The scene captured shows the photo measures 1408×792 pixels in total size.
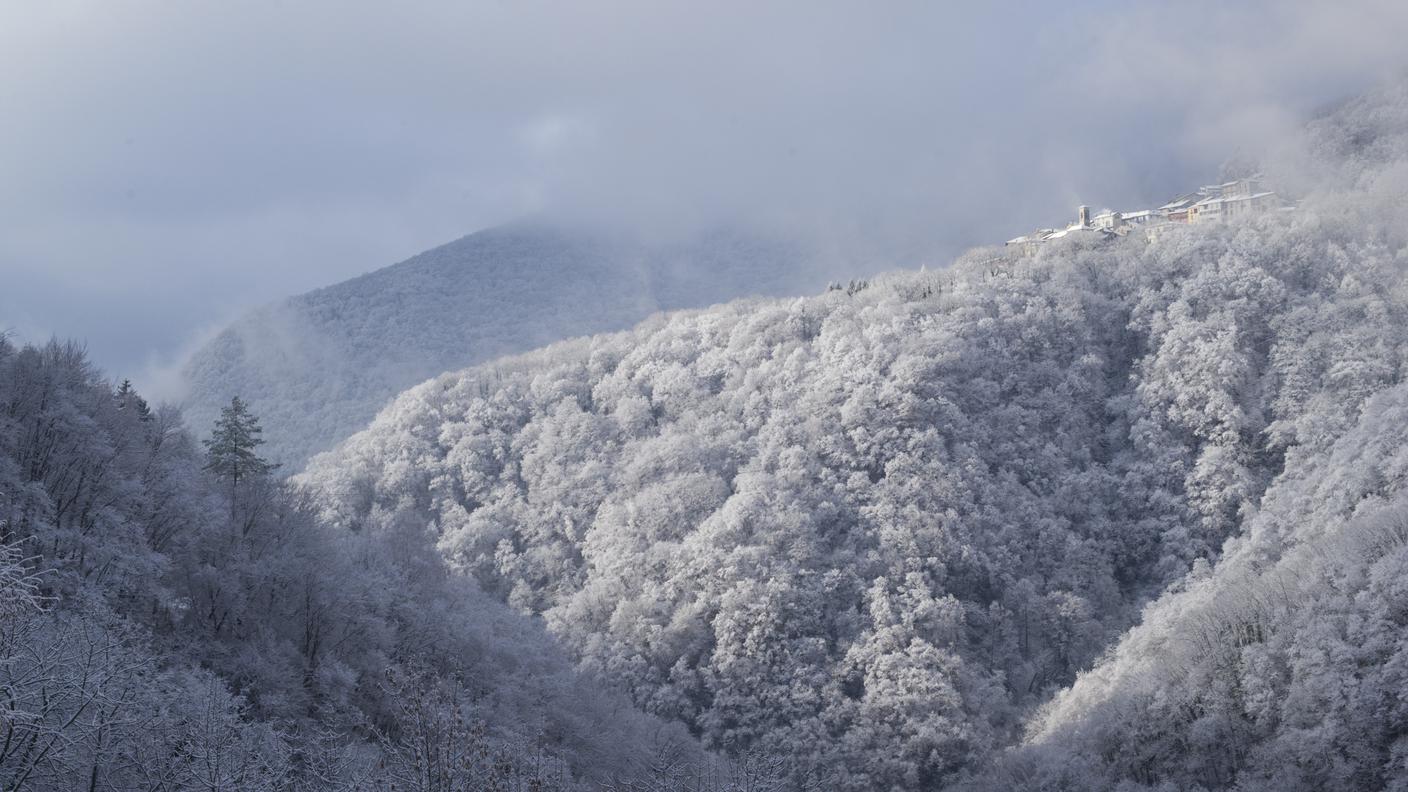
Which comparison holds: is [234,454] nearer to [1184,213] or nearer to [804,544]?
[804,544]

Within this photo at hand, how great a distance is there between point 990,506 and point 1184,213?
71.9 metres

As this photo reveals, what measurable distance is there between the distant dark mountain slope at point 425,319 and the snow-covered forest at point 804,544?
1.95 m

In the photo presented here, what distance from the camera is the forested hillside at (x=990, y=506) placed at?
6394 centimetres

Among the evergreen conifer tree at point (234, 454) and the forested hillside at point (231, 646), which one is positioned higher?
the evergreen conifer tree at point (234, 454)

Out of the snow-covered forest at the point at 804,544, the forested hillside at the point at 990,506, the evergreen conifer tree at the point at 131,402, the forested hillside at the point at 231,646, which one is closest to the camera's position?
the forested hillside at the point at 231,646

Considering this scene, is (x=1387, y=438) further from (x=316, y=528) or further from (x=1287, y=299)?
(x=316, y=528)

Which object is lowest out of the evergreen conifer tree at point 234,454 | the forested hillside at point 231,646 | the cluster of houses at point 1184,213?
the forested hillside at point 231,646

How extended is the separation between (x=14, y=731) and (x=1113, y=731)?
59911 millimetres

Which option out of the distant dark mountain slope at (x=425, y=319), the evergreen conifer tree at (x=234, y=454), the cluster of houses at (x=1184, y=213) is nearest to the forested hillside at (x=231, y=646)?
the evergreen conifer tree at (x=234, y=454)

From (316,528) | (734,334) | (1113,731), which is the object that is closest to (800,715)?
(1113,731)

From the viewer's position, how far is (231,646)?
41594 mm

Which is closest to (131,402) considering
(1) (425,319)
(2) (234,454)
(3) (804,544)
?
(2) (234,454)

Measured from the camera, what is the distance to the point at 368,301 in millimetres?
174875

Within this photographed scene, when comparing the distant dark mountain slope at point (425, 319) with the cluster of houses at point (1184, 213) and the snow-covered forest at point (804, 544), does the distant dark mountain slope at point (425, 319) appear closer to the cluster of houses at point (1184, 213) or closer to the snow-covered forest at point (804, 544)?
the snow-covered forest at point (804, 544)
